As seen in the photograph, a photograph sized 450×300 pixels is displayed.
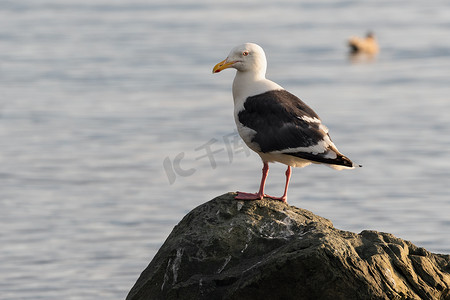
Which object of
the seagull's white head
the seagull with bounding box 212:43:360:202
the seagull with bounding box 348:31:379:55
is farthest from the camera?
the seagull with bounding box 348:31:379:55

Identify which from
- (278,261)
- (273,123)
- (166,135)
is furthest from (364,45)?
(278,261)

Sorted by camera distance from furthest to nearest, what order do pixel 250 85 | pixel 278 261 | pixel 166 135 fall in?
pixel 166 135 < pixel 250 85 < pixel 278 261

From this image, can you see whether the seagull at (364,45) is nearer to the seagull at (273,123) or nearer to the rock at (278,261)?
the seagull at (273,123)

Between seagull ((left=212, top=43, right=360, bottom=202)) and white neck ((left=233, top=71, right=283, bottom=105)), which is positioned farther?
white neck ((left=233, top=71, right=283, bottom=105))

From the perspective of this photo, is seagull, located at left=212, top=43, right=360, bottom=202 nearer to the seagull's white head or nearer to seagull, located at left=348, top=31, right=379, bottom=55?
the seagull's white head

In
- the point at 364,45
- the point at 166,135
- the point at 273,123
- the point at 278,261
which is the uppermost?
the point at 364,45

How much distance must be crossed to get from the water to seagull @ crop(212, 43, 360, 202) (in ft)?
10.9

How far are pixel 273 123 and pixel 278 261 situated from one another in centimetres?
164

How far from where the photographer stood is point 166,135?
1723 centimetres

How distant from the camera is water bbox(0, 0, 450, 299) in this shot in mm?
12375

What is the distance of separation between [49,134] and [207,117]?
10.2 feet

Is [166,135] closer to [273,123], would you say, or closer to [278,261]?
[273,123]

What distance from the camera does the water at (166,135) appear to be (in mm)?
12375

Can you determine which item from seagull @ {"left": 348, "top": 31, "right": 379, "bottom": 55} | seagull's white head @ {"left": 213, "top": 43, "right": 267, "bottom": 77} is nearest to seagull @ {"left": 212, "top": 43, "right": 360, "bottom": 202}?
seagull's white head @ {"left": 213, "top": 43, "right": 267, "bottom": 77}
